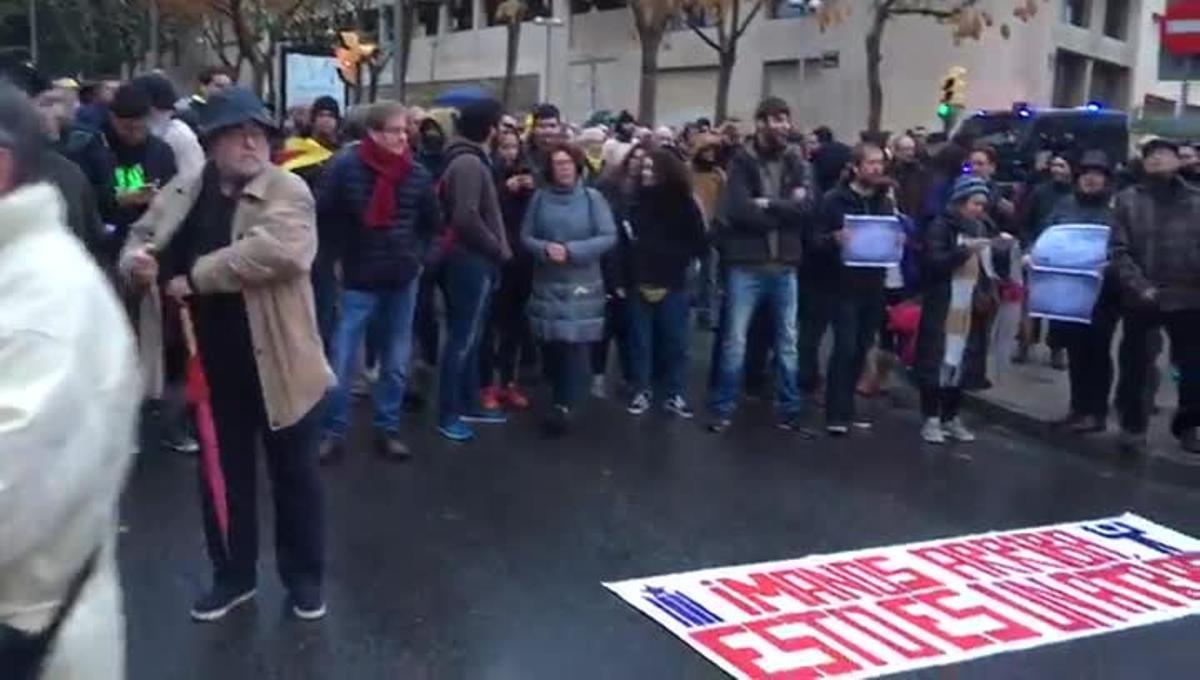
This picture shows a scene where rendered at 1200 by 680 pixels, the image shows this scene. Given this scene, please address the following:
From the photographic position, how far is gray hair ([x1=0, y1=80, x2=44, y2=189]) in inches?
94.0

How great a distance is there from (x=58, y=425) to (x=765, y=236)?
264 inches

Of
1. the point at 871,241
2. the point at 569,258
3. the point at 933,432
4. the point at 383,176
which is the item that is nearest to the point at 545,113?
the point at 569,258

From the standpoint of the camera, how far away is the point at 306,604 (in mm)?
5316

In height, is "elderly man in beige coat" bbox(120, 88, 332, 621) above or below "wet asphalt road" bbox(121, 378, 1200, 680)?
above

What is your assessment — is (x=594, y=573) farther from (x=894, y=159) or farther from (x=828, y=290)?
(x=894, y=159)

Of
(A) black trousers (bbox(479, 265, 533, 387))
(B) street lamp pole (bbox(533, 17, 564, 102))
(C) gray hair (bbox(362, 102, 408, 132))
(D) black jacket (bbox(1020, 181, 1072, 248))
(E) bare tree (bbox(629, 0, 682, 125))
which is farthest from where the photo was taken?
(B) street lamp pole (bbox(533, 17, 564, 102))

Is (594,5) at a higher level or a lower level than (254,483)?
higher

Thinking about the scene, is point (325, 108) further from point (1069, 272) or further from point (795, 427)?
point (1069, 272)

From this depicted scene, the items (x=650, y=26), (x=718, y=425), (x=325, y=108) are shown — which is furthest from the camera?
(x=650, y=26)

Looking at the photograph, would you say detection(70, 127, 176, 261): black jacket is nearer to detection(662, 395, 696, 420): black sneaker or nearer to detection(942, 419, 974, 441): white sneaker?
detection(662, 395, 696, 420): black sneaker

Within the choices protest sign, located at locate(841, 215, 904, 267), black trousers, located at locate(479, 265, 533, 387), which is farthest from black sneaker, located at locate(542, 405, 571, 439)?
protest sign, located at locate(841, 215, 904, 267)

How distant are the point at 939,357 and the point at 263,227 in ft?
16.4

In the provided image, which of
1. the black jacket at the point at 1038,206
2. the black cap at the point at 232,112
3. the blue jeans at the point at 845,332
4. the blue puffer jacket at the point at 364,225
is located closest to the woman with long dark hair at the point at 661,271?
the blue jeans at the point at 845,332

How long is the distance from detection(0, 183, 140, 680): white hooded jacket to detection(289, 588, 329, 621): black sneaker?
2843 mm
